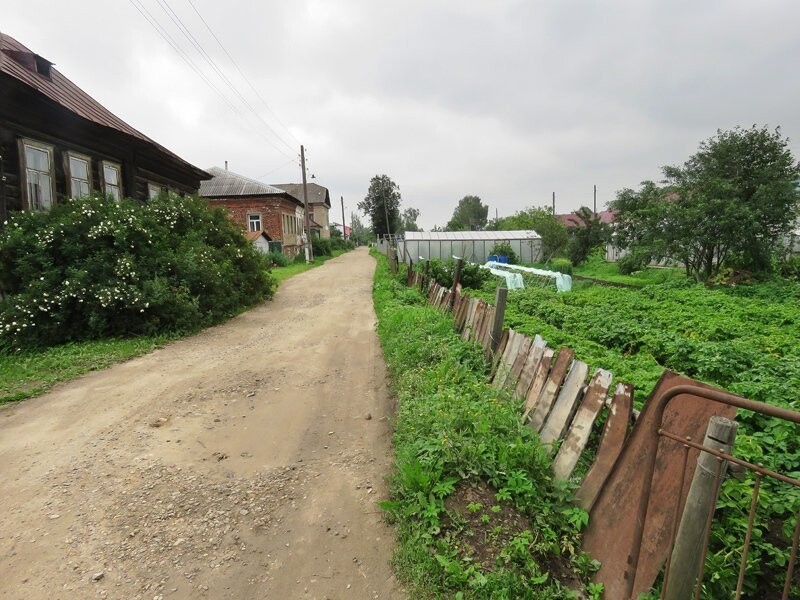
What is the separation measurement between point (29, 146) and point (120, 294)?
4.76 meters

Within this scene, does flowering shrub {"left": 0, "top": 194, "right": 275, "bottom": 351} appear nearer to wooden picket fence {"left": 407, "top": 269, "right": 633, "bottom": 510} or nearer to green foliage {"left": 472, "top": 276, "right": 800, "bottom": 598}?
green foliage {"left": 472, "top": 276, "right": 800, "bottom": 598}

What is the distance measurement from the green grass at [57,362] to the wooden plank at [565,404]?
6177mm

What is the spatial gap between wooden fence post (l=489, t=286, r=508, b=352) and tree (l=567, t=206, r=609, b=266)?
79.6 ft

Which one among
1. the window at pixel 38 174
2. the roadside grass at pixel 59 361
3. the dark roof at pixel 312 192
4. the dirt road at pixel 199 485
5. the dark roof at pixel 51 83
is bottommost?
the dirt road at pixel 199 485

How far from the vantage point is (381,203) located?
6769cm

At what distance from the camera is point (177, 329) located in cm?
911

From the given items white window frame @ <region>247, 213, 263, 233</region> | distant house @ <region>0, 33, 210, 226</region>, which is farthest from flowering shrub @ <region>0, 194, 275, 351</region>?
white window frame @ <region>247, 213, 263, 233</region>

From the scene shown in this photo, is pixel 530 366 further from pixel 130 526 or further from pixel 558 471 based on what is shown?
pixel 130 526

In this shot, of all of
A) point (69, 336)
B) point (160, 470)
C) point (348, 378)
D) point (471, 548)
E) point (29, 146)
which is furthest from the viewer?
point (29, 146)

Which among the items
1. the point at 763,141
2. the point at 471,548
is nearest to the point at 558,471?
the point at 471,548

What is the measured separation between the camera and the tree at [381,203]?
67.9 metres

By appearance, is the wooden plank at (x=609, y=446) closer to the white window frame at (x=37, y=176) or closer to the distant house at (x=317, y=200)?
the white window frame at (x=37, y=176)

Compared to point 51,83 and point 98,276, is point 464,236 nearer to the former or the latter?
point 51,83

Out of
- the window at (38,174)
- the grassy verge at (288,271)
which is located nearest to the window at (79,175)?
the window at (38,174)
